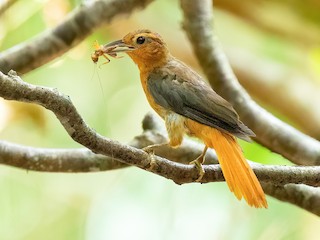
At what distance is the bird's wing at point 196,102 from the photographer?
2.08 meters

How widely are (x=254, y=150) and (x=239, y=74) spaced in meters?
0.43

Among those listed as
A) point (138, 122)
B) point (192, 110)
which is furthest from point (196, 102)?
point (138, 122)

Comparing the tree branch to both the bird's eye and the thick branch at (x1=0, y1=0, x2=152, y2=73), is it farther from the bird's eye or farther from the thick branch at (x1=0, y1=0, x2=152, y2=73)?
the thick branch at (x1=0, y1=0, x2=152, y2=73)

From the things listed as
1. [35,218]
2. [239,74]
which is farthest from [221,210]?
[35,218]

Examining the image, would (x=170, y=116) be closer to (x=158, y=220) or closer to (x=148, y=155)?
(x=148, y=155)

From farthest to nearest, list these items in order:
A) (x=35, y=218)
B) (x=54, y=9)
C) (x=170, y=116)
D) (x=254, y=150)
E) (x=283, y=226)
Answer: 1. (x=35, y=218)
2. (x=283, y=226)
3. (x=254, y=150)
4. (x=54, y=9)
5. (x=170, y=116)

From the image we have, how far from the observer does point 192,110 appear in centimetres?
218

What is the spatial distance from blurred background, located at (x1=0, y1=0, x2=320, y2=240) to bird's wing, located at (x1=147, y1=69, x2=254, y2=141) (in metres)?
1.06

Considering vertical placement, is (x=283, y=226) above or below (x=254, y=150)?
below

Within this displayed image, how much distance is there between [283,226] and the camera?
400 centimetres

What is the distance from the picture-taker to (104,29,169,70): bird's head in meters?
2.43

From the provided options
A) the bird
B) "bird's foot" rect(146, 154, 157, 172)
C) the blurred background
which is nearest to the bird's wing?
the bird

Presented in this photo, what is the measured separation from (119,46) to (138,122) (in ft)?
7.88

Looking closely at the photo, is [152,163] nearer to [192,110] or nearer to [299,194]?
[192,110]
